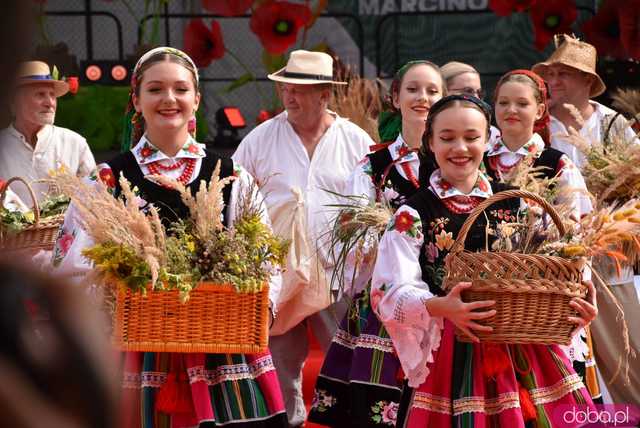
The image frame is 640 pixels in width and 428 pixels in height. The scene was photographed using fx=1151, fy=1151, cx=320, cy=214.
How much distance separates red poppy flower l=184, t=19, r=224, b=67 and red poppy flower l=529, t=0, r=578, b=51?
7.18ft

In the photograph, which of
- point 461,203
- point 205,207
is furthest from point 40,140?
point 461,203

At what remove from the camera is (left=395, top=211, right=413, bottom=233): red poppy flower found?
131 inches

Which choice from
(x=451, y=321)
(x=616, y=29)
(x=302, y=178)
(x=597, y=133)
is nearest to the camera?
(x=451, y=321)

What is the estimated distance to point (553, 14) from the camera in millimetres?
7949

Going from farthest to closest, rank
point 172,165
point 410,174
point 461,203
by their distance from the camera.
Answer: point 410,174 → point 172,165 → point 461,203

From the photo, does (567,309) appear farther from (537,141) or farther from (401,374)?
(537,141)

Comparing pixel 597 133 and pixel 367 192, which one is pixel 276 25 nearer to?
pixel 597 133

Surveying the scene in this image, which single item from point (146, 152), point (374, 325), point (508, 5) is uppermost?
point (508, 5)

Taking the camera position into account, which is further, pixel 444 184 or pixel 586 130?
pixel 586 130

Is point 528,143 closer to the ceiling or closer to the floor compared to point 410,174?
closer to the ceiling

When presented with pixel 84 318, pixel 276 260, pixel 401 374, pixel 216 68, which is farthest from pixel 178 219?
pixel 216 68

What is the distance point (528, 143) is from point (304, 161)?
1.19m

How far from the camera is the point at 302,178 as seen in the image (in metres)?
5.24

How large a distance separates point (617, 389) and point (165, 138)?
2.62m
